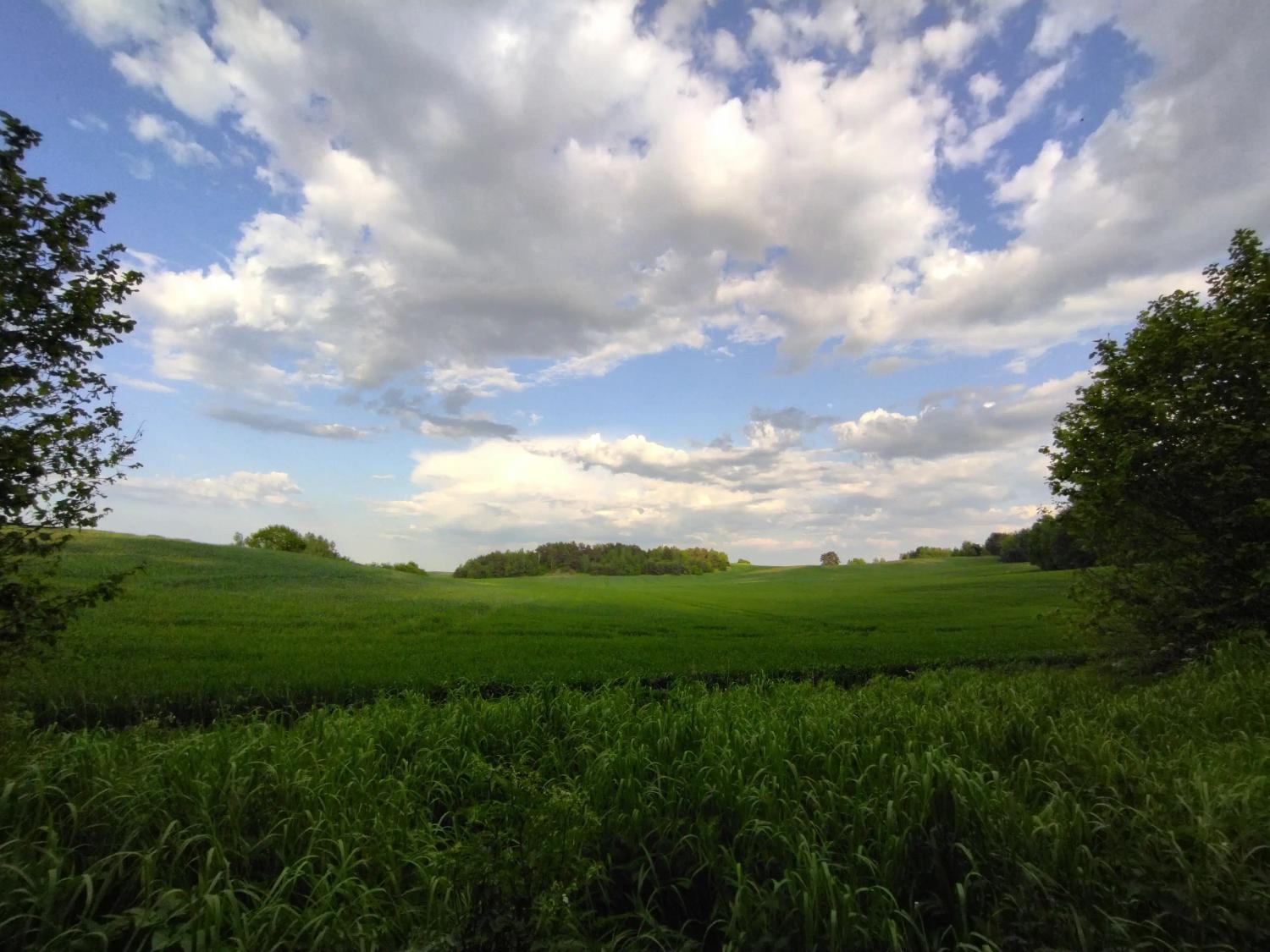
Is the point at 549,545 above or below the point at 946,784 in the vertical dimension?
above

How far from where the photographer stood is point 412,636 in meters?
20.1

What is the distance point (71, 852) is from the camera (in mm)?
3592

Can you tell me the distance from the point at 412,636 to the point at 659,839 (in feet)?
57.7

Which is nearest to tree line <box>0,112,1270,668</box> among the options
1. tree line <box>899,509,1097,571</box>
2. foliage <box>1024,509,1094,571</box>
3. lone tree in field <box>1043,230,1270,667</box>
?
lone tree in field <box>1043,230,1270,667</box>

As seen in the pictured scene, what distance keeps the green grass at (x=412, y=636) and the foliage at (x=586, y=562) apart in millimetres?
53937

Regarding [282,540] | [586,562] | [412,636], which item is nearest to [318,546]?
[282,540]

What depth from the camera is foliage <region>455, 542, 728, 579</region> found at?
96062mm

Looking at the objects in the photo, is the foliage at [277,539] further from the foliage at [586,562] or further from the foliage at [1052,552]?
the foliage at [1052,552]

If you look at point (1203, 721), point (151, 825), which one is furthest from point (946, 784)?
point (151, 825)

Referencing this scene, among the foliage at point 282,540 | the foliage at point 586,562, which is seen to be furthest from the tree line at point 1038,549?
the foliage at point 282,540

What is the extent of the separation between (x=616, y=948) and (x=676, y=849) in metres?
0.92

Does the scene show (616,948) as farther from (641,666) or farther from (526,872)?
(641,666)

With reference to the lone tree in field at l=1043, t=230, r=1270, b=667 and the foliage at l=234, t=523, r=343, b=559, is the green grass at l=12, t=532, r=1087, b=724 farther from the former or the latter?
the foliage at l=234, t=523, r=343, b=559

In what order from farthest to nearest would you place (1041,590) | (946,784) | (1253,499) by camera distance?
(1041,590) → (1253,499) → (946,784)
